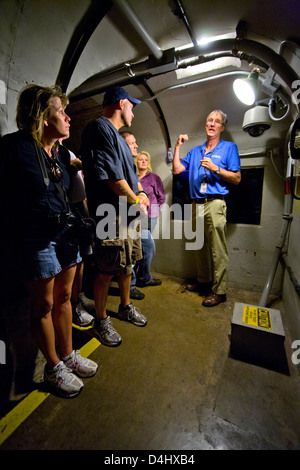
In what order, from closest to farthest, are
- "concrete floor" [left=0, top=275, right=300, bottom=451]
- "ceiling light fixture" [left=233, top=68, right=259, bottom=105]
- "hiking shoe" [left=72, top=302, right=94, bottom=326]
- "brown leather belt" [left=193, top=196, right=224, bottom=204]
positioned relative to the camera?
"concrete floor" [left=0, top=275, right=300, bottom=451]
"ceiling light fixture" [left=233, top=68, right=259, bottom=105]
"hiking shoe" [left=72, top=302, right=94, bottom=326]
"brown leather belt" [left=193, top=196, right=224, bottom=204]

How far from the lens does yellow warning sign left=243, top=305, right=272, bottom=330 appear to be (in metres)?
1.70

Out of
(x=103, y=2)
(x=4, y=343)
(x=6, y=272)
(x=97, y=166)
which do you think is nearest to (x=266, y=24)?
(x=103, y=2)

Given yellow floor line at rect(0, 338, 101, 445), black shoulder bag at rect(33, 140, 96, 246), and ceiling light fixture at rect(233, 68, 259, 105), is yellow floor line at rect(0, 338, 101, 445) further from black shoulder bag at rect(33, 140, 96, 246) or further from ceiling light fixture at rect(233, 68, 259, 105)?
ceiling light fixture at rect(233, 68, 259, 105)

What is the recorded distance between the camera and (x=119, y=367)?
170 cm

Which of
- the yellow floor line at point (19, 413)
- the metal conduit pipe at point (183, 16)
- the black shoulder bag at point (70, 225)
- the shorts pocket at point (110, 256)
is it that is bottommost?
the yellow floor line at point (19, 413)

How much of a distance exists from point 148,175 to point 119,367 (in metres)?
2.79

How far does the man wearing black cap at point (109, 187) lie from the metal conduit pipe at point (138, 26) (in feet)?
1.94

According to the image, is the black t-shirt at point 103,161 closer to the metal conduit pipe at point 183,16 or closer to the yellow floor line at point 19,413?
the metal conduit pipe at point 183,16

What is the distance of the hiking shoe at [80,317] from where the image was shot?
235cm

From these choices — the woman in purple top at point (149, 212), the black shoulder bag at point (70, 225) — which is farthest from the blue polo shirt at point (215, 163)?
the black shoulder bag at point (70, 225)

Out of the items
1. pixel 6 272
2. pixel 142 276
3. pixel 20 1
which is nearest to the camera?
pixel 20 1

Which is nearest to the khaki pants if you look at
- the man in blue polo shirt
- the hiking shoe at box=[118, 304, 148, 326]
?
the man in blue polo shirt

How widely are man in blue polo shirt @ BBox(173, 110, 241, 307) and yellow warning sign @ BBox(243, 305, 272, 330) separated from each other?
2.68ft
